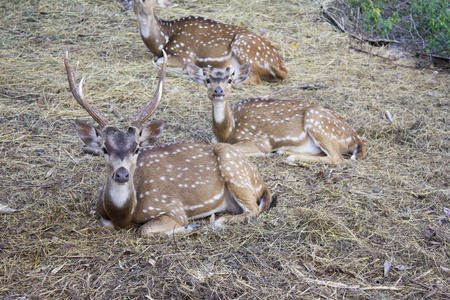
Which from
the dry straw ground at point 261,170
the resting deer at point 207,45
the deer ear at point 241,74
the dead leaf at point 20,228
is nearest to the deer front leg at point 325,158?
the dry straw ground at point 261,170

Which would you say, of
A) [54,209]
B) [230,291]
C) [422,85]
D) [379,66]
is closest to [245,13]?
[379,66]

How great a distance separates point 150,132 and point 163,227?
2.58ft

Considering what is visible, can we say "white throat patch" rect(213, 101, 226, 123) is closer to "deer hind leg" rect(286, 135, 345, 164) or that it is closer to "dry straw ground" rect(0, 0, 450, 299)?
"dry straw ground" rect(0, 0, 450, 299)

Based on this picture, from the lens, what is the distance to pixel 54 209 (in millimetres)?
4059

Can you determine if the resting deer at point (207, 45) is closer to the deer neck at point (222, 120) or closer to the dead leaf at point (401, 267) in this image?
the deer neck at point (222, 120)

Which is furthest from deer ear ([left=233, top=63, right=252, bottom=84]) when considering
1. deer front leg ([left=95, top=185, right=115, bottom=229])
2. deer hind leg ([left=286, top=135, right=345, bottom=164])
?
deer front leg ([left=95, top=185, right=115, bottom=229])

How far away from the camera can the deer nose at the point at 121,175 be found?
3422mm

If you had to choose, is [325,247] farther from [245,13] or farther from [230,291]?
[245,13]

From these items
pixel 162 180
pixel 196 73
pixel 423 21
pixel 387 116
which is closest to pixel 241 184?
pixel 162 180

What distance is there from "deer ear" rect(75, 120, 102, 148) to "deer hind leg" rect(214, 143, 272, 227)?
1057 mm

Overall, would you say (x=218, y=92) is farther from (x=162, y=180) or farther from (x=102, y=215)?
(x=102, y=215)

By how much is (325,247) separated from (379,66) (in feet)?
16.6

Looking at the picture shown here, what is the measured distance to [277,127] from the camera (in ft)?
18.7

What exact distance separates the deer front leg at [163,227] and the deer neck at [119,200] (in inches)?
6.9
